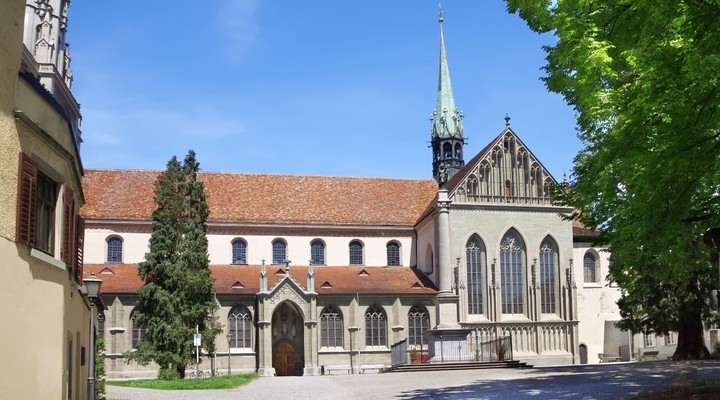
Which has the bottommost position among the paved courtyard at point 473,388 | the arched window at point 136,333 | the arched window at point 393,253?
the paved courtyard at point 473,388

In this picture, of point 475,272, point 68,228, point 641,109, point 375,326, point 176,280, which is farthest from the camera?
point 475,272

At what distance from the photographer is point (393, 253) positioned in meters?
53.2

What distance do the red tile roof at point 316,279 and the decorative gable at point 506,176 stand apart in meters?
6.17

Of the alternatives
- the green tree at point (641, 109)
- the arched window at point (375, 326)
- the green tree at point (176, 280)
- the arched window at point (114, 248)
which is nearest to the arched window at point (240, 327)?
the green tree at point (176, 280)

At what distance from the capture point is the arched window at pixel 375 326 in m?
48.1

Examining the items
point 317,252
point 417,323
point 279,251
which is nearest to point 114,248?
point 279,251

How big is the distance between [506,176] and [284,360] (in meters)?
17.2

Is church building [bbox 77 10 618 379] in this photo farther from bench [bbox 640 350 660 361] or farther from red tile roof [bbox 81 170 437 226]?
bench [bbox 640 350 660 361]

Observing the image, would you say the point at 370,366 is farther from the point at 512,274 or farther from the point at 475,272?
the point at 512,274

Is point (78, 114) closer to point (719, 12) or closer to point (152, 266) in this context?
point (152, 266)

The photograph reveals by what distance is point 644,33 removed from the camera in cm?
1477

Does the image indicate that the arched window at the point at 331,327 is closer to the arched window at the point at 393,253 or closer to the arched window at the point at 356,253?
the arched window at the point at 356,253

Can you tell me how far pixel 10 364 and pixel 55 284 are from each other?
94.3 inches

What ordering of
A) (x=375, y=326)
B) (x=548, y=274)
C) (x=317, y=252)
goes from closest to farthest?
(x=375, y=326) < (x=548, y=274) < (x=317, y=252)
